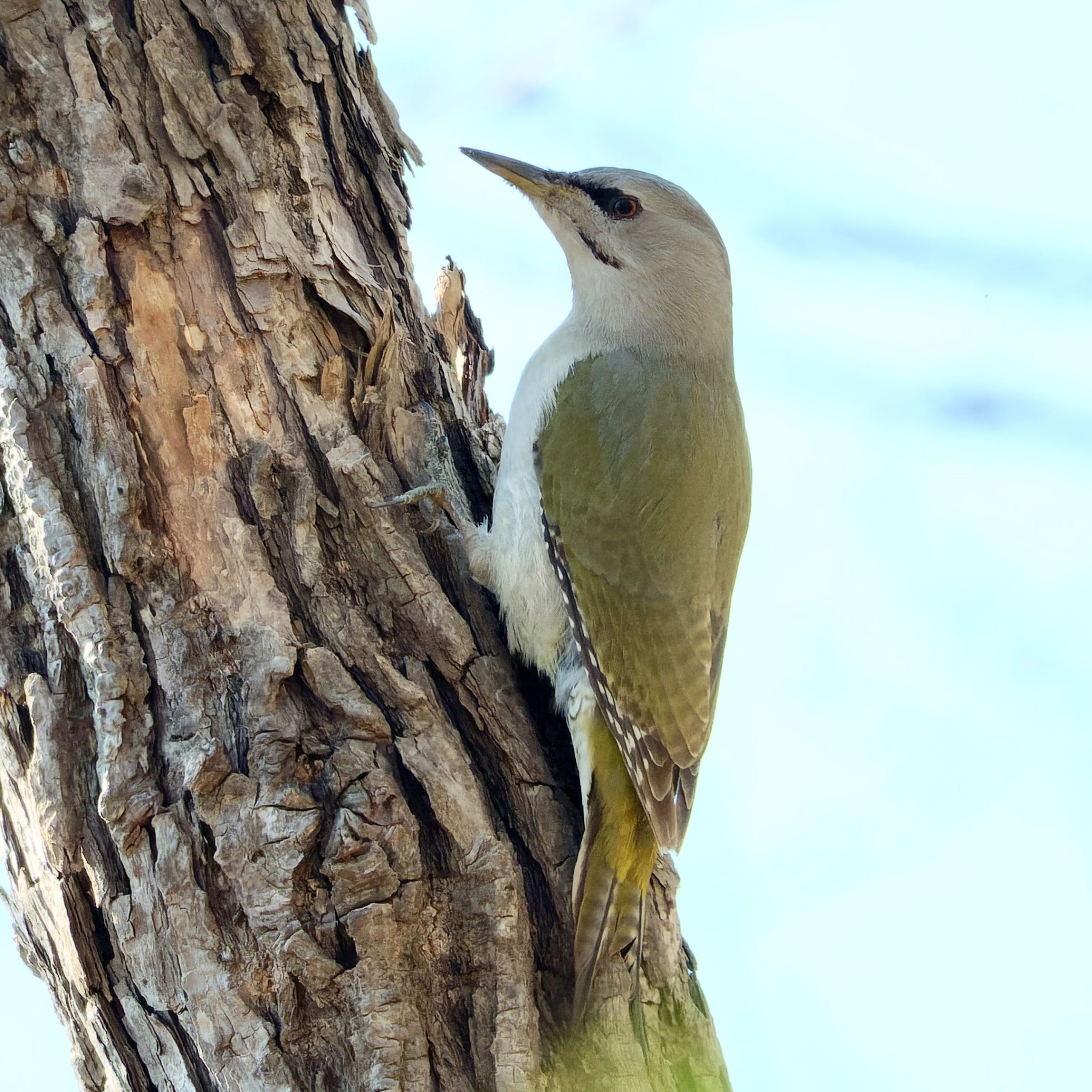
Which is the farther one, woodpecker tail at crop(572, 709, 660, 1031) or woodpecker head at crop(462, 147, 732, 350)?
woodpecker head at crop(462, 147, 732, 350)

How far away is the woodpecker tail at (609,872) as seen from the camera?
2.63m

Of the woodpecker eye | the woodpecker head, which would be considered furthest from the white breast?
the woodpecker eye

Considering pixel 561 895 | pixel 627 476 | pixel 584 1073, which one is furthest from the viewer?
pixel 627 476

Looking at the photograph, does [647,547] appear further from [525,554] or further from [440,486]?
[440,486]

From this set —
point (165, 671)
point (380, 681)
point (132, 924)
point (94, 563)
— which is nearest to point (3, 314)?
point (94, 563)

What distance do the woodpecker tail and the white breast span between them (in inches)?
11.8

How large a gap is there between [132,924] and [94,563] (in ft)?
2.73

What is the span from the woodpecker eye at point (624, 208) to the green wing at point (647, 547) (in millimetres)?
808

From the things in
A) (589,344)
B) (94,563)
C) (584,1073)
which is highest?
(589,344)

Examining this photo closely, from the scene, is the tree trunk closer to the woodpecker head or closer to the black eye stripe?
the woodpecker head

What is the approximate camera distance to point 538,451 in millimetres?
3418

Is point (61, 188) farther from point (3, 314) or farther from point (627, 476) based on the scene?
point (627, 476)

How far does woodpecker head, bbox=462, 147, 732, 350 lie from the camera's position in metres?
3.84

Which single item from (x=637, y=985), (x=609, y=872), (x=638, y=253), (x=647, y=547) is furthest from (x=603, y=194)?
(x=637, y=985)
